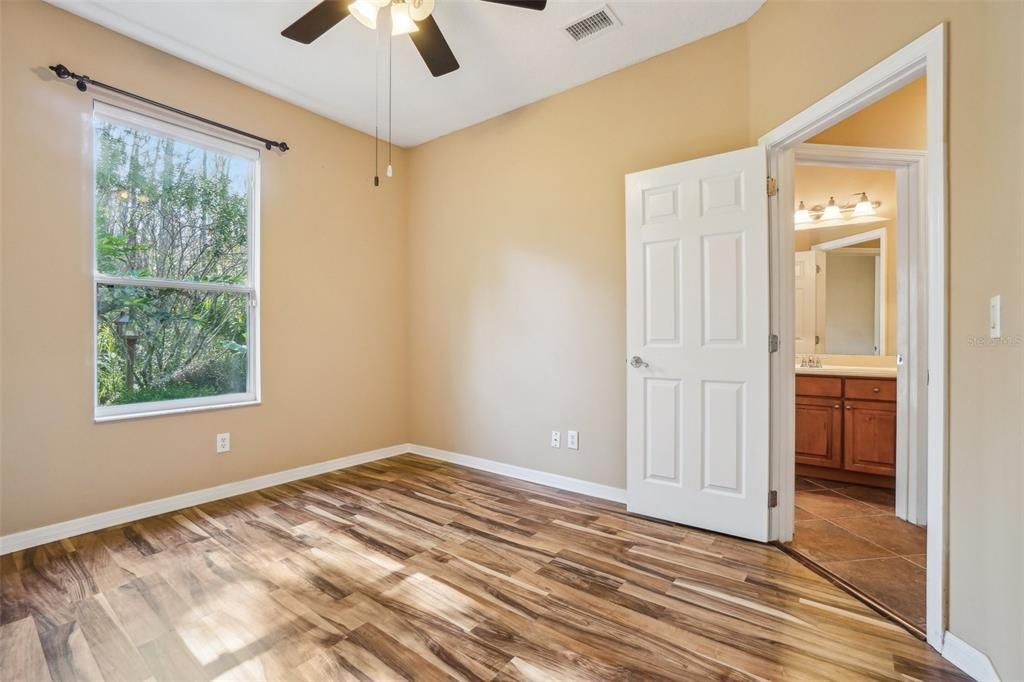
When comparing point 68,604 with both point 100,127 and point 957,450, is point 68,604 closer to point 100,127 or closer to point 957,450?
point 100,127

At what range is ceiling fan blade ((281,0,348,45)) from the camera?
2.11m

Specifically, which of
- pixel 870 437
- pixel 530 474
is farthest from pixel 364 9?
pixel 870 437

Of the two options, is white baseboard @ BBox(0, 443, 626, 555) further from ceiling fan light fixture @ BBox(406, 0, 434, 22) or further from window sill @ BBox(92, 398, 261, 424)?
ceiling fan light fixture @ BBox(406, 0, 434, 22)

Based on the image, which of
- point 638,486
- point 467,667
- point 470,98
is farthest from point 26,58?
point 638,486

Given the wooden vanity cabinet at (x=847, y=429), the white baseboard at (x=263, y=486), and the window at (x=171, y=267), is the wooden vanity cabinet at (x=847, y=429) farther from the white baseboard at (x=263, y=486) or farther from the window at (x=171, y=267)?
the window at (x=171, y=267)

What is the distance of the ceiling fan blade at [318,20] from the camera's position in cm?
211

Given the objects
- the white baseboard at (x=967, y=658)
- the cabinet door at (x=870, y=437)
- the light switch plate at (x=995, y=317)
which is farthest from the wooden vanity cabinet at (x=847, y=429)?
the light switch plate at (x=995, y=317)

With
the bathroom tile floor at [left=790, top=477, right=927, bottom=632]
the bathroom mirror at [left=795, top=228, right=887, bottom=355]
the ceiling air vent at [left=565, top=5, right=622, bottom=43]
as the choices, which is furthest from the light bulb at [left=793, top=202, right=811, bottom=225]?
the ceiling air vent at [left=565, top=5, right=622, bottom=43]

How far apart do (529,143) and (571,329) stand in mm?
1528

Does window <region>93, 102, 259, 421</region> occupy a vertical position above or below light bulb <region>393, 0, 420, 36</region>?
below

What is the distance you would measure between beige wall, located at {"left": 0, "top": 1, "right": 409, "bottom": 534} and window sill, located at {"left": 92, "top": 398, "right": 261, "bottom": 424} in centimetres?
4

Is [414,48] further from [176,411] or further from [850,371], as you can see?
[850,371]

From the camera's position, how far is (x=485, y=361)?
153 inches

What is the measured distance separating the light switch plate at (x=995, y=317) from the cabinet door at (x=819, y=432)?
244cm
